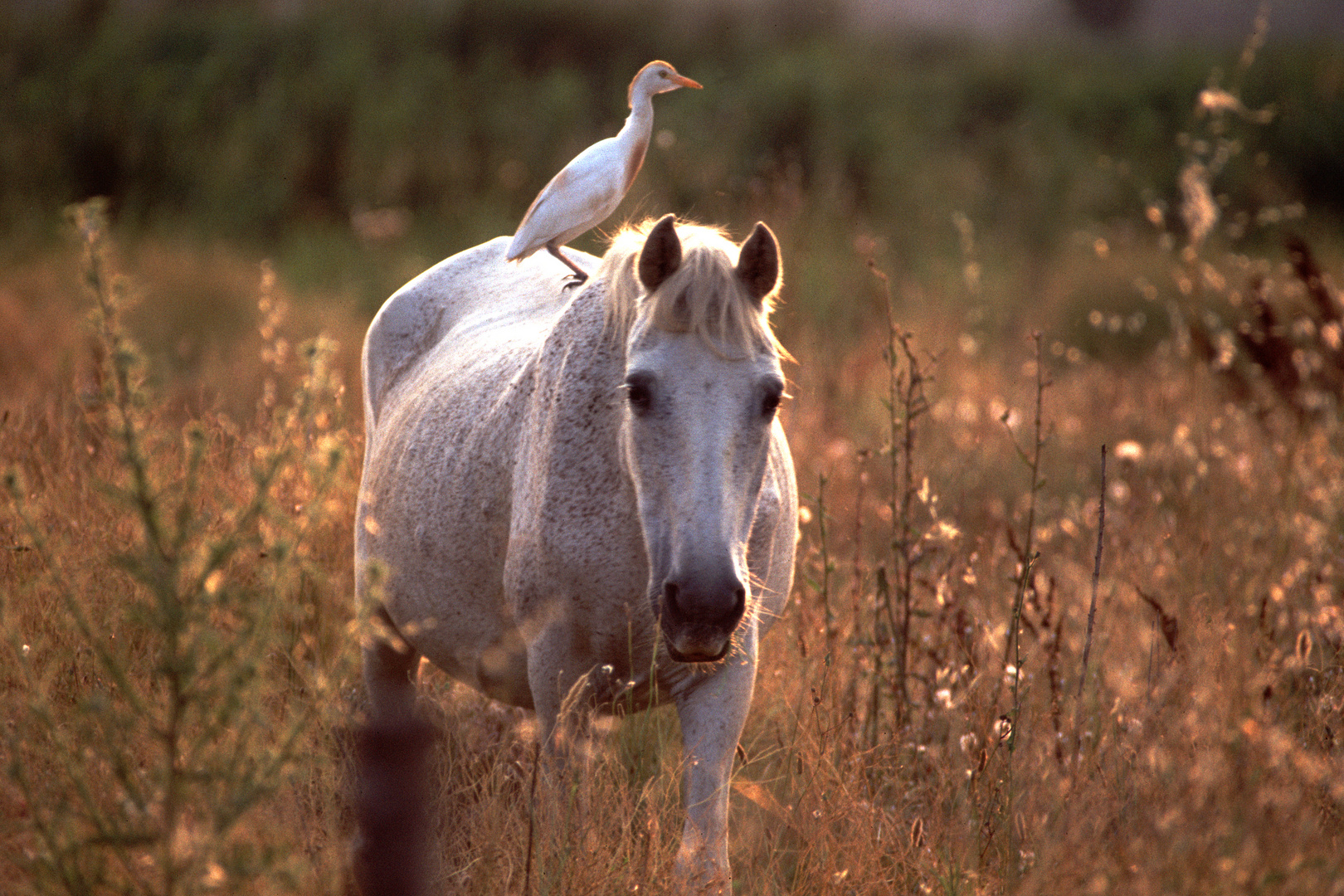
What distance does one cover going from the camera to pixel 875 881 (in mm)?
2338

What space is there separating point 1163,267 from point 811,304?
12.8ft

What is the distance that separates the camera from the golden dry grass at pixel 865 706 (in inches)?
71.2

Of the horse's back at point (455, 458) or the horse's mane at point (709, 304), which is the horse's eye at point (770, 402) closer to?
the horse's mane at point (709, 304)

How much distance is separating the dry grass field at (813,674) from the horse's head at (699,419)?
1.48ft

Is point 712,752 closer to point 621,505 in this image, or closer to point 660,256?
point 621,505

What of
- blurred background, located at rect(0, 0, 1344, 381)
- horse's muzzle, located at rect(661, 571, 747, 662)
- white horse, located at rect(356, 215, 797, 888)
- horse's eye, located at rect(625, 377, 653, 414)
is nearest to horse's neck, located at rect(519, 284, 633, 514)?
white horse, located at rect(356, 215, 797, 888)

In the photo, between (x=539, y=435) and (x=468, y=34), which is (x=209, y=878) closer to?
(x=539, y=435)

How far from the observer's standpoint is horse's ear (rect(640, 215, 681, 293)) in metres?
2.24

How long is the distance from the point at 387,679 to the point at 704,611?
1798mm

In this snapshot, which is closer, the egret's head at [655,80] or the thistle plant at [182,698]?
the thistle plant at [182,698]

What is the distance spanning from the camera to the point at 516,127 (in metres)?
15.5

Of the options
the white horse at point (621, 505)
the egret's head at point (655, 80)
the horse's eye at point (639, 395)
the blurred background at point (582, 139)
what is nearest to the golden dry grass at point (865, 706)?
the white horse at point (621, 505)

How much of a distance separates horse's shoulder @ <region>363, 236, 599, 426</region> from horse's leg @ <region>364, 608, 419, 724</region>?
88 centimetres

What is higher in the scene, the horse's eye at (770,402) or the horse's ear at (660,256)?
the horse's ear at (660,256)
